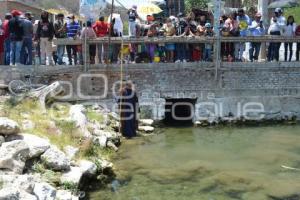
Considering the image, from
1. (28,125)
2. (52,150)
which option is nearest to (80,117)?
(28,125)

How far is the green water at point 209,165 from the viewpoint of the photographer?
34.0 ft

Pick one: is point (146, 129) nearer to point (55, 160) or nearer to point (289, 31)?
point (289, 31)

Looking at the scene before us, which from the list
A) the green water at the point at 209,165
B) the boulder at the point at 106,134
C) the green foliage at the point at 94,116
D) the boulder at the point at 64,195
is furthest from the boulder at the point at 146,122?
the boulder at the point at 64,195

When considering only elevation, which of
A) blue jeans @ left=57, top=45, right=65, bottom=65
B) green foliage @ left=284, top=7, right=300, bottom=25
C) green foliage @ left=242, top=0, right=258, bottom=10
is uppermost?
green foliage @ left=242, top=0, right=258, bottom=10

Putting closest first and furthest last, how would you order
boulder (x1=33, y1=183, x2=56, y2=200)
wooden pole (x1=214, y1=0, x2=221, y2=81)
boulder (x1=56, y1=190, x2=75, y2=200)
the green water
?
boulder (x1=33, y1=183, x2=56, y2=200)
boulder (x1=56, y1=190, x2=75, y2=200)
the green water
wooden pole (x1=214, y1=0, x2=221, y2=81)

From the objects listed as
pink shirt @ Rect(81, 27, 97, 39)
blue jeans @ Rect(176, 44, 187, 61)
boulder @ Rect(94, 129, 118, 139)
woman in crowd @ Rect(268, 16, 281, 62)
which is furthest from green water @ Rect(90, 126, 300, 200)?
pink shirt @ Rect(81, 27, 97, 39)

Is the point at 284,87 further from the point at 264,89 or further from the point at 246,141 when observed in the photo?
the point at 246,141

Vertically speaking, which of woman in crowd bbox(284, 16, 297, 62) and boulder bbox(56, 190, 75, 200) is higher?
woman in crowd bbox(284, 16, 297, 62)

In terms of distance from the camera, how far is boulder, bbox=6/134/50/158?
32.7 ft

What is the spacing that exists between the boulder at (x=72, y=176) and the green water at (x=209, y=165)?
459mm

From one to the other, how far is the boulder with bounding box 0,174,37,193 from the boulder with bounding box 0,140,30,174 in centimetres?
57

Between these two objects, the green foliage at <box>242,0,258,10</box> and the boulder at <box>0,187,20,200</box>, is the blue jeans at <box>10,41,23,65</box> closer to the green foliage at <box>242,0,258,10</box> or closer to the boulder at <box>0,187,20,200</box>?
the boulder at <box>0,187,20,200</box>

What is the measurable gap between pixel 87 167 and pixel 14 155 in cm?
184

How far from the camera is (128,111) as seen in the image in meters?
A: 15.3
